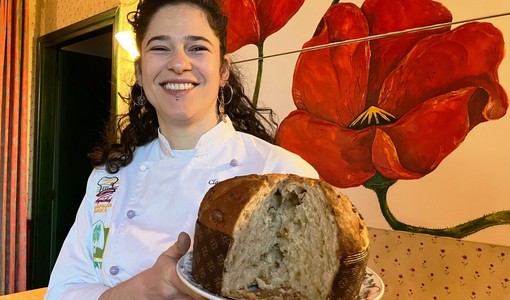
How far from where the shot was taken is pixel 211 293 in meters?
0.71

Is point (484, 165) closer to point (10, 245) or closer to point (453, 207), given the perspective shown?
point (453, 207)

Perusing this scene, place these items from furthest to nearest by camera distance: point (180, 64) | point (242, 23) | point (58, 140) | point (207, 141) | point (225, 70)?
1. point (58, 140)
2. point (242, 23)
3. point (225, 70)
4. point (207, 141)
5. point (180, 64)

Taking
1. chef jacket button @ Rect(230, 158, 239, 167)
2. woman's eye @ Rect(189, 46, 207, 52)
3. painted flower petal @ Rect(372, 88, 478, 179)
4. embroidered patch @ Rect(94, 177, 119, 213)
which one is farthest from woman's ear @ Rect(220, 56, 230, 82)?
painted flower petal @ Rect(372, 88, 478, 179)

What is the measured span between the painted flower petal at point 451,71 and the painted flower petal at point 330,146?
16cm

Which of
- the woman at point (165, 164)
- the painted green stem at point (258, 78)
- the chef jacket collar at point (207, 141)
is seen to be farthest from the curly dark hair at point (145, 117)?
the painted green stem at point (258, 78)

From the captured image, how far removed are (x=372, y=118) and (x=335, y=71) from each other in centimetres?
23

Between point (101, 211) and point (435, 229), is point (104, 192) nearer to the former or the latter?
point (101, 211)

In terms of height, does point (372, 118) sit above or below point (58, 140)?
above

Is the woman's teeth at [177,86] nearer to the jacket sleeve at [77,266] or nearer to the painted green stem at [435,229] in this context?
the jacket sleeve at [77,266]

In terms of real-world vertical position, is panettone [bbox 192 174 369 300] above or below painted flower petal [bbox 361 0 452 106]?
below

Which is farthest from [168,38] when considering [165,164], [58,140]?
[58,140]

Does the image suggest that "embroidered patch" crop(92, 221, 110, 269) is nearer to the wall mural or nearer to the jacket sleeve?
the jacket sleeve

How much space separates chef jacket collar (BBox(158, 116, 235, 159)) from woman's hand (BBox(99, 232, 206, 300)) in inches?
14.2

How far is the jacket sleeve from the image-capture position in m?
1.08
